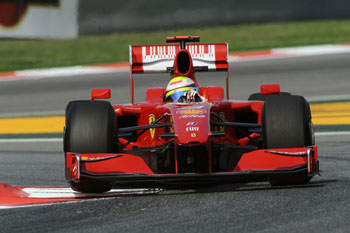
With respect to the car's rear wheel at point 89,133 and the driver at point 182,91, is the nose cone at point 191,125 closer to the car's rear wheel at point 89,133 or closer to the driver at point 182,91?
the car's rear wheel at point 89,133

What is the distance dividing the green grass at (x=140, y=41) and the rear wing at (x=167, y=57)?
9.33m

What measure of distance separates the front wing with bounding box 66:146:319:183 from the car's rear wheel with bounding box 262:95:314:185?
6.5 inches

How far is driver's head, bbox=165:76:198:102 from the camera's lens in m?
8.09

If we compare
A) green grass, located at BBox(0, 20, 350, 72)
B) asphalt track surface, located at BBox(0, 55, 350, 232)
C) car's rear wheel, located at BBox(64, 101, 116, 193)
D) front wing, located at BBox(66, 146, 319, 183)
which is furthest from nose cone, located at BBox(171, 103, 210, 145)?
green grass, located at BBox(0, 20, 350, 72)

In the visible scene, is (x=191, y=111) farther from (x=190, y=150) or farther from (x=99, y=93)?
(x=99, y=93)

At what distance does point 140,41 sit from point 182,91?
40.7ft

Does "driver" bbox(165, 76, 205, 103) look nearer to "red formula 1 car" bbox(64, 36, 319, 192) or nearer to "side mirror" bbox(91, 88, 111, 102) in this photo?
"red formula 1 car" bbox(64, 36, 319, 192)

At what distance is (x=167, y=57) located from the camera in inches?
358

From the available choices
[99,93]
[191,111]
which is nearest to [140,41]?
[99,93]

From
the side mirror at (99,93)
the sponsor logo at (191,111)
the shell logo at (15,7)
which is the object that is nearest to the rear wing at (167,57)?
the side mirror at (99,93)

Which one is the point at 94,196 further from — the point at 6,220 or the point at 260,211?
the point at 260,211

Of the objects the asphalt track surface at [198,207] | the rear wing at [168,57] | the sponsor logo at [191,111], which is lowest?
the asphalt track surface at [198,207]

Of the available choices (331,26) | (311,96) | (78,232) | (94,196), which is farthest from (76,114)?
(331,26)

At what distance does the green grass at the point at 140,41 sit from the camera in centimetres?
1891
